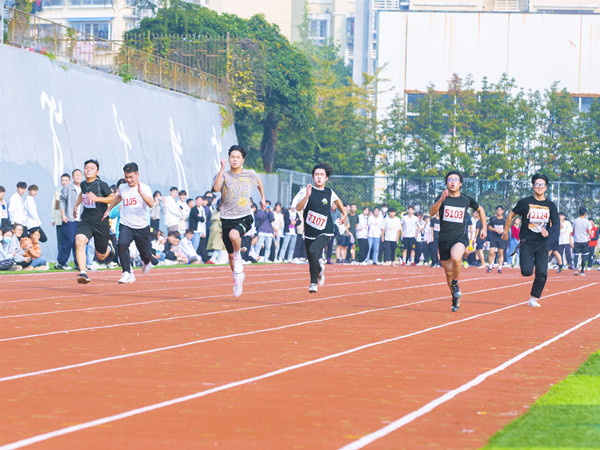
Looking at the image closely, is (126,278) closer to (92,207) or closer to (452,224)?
(92,207)

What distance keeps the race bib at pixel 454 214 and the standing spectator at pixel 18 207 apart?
1075 cm

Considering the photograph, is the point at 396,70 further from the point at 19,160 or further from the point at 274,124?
the point at 19,160

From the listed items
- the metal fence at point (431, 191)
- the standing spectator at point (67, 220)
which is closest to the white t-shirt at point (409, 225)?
the metal fence at point (431, 191)

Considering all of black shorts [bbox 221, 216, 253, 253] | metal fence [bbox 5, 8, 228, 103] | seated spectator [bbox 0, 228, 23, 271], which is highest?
metal fence [bbox 5, 8, 228, 103]

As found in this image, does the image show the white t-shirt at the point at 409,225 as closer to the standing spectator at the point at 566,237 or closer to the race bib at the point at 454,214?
the standing spectator at the point at 566,237

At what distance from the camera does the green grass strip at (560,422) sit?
5840mm

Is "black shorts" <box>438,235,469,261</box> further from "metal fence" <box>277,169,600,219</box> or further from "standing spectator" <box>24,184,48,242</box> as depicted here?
"metal fence" <box>277,169,600,219</box>

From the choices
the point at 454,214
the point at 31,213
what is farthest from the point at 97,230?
the point at 31,213

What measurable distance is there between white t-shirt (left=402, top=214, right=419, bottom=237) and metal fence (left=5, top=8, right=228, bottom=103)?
9321 millimetres

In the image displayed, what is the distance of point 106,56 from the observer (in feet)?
106

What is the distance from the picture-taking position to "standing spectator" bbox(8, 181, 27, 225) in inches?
899

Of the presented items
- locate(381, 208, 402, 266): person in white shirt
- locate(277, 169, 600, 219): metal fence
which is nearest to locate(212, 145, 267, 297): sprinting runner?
locate(381, 208, 402, 266): person in white shirt

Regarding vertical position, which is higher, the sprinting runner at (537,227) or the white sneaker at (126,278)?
the sprinting runner at (537,227)

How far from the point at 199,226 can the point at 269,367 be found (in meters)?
21.2
